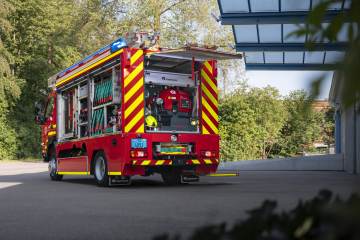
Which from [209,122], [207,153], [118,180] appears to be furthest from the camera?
[209,122]

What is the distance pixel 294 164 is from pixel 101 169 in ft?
37.8

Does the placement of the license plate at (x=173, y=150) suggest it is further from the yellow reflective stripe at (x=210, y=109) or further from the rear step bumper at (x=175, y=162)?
the yellow reflective stripe at (x=210, y=109)

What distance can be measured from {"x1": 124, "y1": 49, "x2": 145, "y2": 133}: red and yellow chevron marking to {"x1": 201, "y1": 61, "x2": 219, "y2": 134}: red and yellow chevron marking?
1.75 m

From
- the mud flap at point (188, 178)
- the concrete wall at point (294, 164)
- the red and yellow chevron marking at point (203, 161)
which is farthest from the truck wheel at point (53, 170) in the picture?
the concrete wall at point (294, 164)

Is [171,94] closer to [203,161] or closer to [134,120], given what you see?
[134,120]

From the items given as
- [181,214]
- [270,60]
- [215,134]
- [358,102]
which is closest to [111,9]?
[270,60]

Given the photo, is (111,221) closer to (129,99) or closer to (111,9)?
(129,99)

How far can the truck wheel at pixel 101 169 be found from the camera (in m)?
9.61

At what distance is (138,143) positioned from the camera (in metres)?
9.13

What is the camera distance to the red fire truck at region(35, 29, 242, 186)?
→ 364 inches

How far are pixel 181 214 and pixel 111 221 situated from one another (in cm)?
90

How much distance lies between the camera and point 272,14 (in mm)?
11938

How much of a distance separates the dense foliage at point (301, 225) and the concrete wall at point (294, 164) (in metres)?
17.9

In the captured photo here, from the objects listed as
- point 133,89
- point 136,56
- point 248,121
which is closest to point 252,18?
point 136,56
